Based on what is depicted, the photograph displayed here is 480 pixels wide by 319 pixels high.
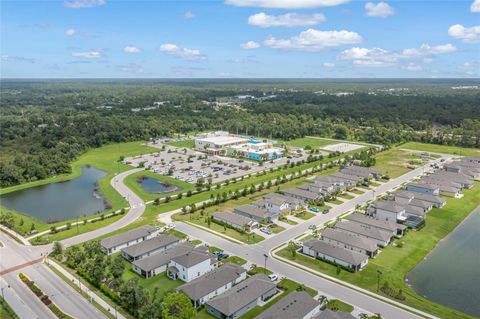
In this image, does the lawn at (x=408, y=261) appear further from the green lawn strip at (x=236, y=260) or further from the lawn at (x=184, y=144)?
the lawn at (x=184, y=144)

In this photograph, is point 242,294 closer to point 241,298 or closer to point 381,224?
point 241,298

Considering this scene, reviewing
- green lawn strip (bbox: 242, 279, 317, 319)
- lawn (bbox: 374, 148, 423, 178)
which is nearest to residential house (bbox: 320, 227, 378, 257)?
green lawn strip (bbox: 242, 279, 317, 319)

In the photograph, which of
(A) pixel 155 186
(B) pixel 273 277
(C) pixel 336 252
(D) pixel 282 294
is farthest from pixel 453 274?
(A) pixel 155 186

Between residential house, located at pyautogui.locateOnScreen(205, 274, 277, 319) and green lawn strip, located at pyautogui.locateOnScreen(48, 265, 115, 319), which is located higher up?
residential house, located at pyautogui.locateOnScreen(205, 274, 277, 319)

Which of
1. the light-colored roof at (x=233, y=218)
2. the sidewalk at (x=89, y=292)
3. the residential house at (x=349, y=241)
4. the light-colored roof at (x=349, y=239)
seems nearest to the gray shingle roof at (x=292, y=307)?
the sidewalk at (x=89, y=292)

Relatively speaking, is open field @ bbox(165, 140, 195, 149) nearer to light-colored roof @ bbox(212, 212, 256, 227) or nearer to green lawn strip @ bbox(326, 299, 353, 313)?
light-colored roof @ bbox(212, 212, 256, 227)

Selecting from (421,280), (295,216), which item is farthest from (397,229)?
(295,216)

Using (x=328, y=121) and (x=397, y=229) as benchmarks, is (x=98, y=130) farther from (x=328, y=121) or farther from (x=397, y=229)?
(x=397, y=229)
